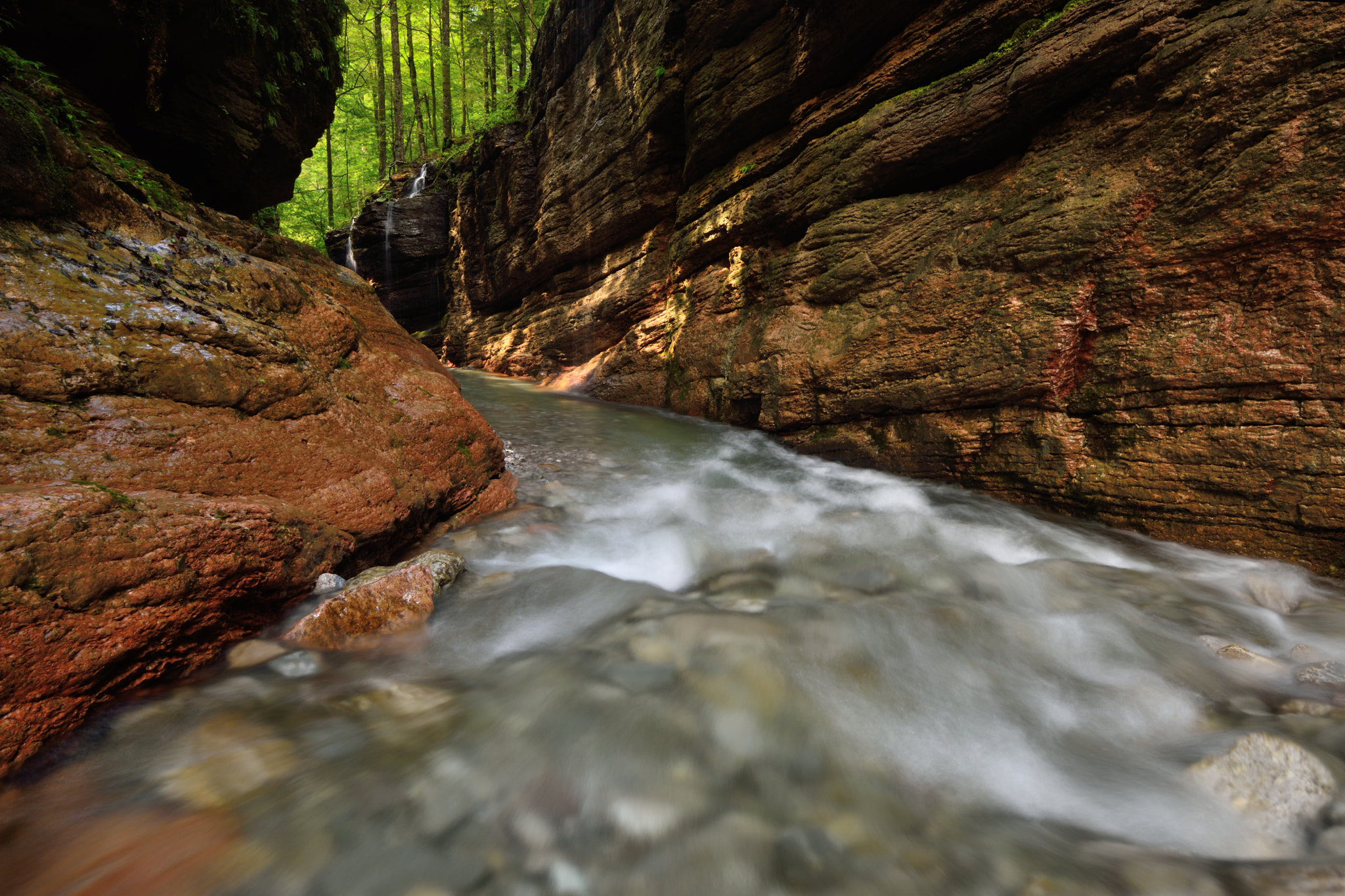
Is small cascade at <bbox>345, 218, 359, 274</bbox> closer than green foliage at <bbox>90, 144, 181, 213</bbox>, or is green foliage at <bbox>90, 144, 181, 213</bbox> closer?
green foliage at <bbox>90, 144, 181, 213</bbox>

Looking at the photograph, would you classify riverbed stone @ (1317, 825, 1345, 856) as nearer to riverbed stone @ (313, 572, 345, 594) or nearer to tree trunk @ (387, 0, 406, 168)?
riverbed stone @ (313, 572, 345, 594)

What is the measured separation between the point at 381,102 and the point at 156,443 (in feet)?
85.9

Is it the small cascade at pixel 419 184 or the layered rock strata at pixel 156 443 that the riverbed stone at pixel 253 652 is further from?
the small cascade at pixel 419 184

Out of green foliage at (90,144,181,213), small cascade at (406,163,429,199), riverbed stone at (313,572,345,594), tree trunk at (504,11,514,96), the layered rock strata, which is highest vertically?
tree trunk at (504,11,514,96)

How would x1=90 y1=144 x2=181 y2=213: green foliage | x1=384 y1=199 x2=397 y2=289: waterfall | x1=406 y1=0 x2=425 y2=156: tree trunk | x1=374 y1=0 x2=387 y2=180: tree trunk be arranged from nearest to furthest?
x1=90 y1=144 x2=181 y2=213: green foliage < x1=384 y1=199 x2=397 y2=289: waterfall < x1=374 y1=0 x2=387 y2=180: tree trunk < x1=406 y1=0 x2=425 y2=156: tree trunk

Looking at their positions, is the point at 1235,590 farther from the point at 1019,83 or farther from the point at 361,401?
the point at 361,401

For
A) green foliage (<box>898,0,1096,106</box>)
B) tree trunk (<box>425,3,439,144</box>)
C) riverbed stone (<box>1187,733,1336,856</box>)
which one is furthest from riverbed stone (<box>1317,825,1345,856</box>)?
tree trunk (<box>425,3,439,144</box>)

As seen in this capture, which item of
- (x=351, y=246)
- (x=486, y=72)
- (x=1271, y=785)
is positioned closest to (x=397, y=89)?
(x=486, y=72)

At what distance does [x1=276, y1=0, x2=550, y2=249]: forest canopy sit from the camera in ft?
61.2

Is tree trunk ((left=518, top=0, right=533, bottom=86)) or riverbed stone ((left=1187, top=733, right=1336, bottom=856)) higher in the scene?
tree trunk ((left=518, top=0, right=533, bottom=86))

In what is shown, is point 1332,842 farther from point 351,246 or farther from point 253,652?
point 351,246

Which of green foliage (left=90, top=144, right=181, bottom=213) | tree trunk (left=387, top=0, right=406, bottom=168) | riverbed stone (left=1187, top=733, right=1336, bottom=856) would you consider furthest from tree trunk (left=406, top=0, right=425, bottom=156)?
riverbed stone (left=1187, top=733, right=1336, bottom=856)

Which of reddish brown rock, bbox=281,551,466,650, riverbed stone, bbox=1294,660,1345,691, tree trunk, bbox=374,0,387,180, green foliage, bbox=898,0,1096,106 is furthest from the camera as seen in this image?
Answer: tree trunk, bbox=374,0,387,180

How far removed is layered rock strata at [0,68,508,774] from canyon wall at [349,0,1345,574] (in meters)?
4.60
